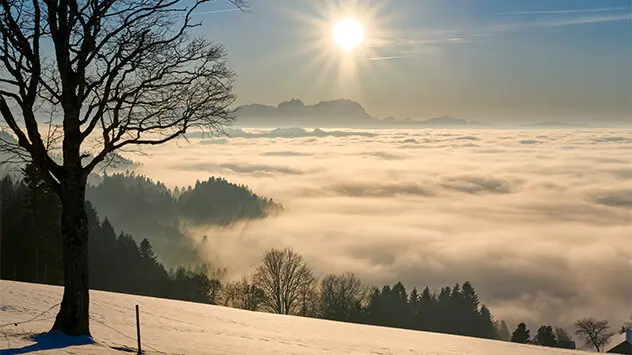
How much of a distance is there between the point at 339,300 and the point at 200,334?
159 ft

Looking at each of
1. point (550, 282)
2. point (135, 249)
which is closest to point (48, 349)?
point (135, 249)

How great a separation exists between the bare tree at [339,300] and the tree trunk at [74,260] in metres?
50.4

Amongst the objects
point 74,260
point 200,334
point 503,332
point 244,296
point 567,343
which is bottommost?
point 200,334

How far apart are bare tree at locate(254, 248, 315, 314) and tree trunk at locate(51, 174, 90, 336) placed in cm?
4209

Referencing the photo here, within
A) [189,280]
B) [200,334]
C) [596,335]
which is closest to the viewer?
[200,334]

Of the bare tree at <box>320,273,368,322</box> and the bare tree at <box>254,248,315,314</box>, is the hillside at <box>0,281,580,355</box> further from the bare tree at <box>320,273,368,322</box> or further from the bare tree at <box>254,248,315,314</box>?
the bare tree at <box>320,273,368,322</box>

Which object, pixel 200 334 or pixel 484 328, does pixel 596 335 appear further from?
pixel 200 334

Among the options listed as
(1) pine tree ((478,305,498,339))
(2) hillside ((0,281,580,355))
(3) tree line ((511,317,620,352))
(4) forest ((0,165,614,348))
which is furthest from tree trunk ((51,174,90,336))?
(1) pine tree ((478,305,498,339))

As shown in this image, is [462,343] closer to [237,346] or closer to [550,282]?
[237,346]

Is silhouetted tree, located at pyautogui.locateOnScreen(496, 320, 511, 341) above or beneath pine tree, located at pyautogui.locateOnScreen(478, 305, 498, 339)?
above

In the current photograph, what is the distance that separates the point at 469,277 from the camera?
179125 mm

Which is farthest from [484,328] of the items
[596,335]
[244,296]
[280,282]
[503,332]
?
[503,332]

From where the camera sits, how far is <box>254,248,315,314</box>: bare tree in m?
53.6

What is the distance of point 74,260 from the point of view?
39.6 ft
